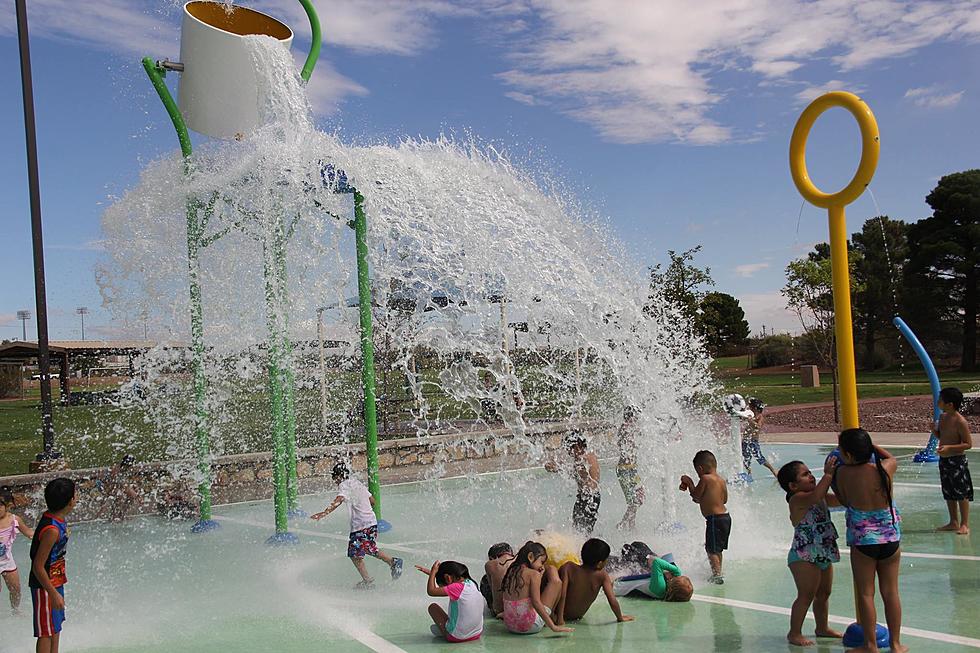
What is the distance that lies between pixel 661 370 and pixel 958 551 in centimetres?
304

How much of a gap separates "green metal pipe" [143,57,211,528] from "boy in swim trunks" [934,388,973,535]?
7.97m

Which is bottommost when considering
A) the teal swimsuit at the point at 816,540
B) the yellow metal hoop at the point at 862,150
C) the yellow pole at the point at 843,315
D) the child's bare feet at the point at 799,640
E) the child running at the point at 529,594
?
the child's bare feet at the point at 799,640

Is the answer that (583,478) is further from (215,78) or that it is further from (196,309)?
(215,78)

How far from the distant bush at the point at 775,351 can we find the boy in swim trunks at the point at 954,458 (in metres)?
38.4

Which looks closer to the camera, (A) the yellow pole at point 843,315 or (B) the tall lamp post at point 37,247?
(A) the yellow pole at point 843,315

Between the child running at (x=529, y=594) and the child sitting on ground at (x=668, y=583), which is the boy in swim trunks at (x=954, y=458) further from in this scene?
the child running at (x=529, y=594)

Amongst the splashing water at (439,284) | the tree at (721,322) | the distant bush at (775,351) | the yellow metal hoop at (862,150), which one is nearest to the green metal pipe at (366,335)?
the splashing water at (439,284)

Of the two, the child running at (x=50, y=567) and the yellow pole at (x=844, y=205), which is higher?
the yellow pole at (x=844, y=205)

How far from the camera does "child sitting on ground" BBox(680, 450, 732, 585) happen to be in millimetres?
6363

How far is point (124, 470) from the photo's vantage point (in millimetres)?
10938

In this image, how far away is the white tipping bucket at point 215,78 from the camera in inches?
366

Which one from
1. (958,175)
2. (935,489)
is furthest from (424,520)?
(958,175)

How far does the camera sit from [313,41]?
10312 mm

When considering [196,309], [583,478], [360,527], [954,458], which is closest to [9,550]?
[360,527]
